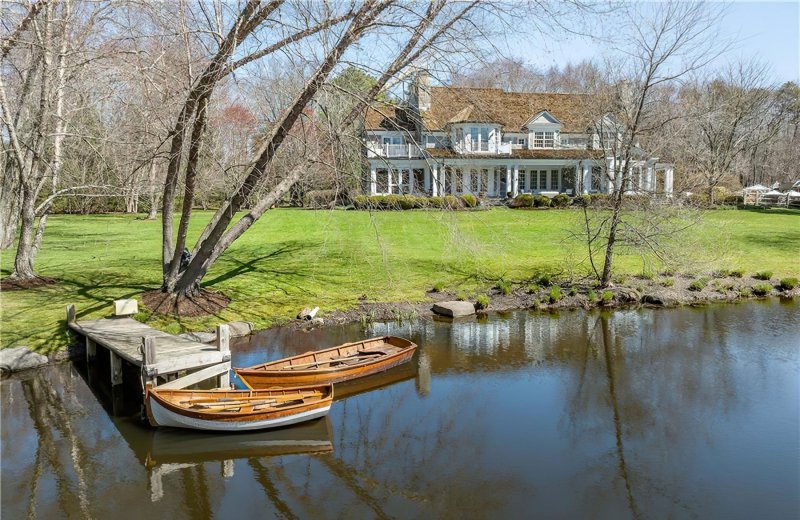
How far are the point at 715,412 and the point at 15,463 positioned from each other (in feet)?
33.8

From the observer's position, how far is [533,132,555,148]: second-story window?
4284cm

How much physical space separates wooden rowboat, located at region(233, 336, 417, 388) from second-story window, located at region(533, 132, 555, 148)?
109 ft

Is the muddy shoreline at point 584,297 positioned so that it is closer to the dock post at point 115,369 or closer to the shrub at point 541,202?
the dock post at point 115,369

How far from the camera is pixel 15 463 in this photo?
8.35m

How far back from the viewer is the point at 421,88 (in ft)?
37.2

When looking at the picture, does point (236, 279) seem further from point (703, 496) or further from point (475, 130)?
point (475, 130)

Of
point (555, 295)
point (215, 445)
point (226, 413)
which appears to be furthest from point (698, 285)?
point (215, 445)

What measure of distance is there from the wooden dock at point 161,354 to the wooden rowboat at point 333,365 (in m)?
0.62

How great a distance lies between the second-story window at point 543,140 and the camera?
4284 cm

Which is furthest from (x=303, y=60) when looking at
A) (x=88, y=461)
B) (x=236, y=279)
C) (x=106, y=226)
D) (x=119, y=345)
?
(x=106, y=226)

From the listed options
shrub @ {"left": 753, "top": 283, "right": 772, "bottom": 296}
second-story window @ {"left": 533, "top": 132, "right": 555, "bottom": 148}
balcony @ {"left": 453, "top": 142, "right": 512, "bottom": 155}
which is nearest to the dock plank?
shrub @ {"left": 753, "top": 283, "right": 772, "bottom": 296}

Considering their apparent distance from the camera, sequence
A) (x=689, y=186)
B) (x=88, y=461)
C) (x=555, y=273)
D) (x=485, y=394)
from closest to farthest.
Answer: (x=88, y=461), (x=485, y=394), (x=689, y=186), (x=555, y=273)

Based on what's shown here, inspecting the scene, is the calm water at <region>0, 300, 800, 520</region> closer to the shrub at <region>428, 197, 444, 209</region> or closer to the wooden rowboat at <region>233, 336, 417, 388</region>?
the wooden rowboat at <region>233, 336, 417, 388</region>

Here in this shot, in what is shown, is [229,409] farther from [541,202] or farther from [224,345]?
[541,202]
